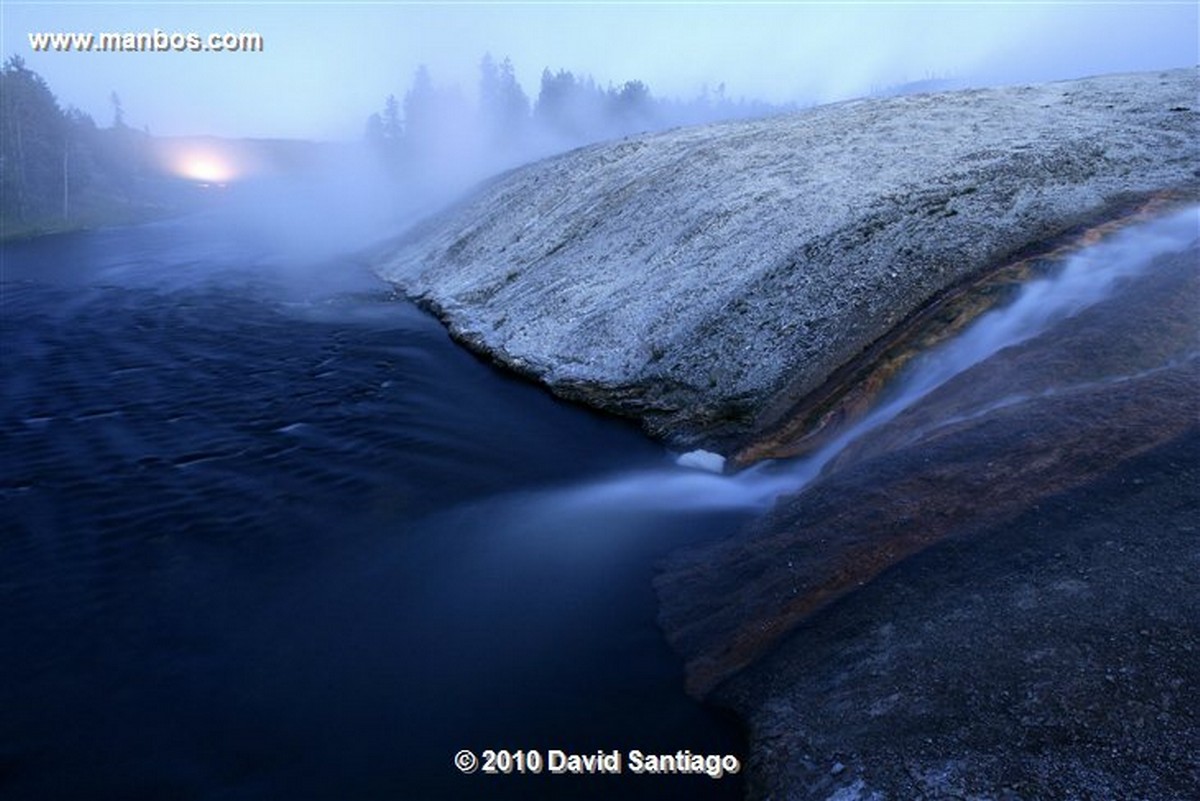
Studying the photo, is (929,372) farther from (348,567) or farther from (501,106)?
(501,106)

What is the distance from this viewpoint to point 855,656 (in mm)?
7254

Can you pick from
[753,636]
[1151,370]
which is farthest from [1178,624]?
[1151,370]

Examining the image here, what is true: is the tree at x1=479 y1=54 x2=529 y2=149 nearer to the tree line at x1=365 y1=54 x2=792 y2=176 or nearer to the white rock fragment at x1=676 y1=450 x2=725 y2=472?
the tree line at x1=365 y1=54 x2=792 y2=176

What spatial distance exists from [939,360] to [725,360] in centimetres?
469

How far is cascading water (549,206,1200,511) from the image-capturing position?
12164mm

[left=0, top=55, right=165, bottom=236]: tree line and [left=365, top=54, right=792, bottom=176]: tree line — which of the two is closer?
[left=0, top=55, right=165, bottom=236]: tree line

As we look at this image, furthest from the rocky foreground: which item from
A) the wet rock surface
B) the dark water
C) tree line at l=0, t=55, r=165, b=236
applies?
tree line at l=0, t=55, r=165, b=236

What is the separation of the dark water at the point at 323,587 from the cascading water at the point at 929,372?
0.33m

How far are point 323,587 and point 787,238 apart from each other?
597 inches

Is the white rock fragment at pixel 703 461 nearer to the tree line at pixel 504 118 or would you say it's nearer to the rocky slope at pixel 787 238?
the rocky slope at pixel 787 238

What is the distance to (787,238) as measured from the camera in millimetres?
19500

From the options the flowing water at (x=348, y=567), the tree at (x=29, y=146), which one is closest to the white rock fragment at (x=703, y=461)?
the flowing water at (x=348, y=567)

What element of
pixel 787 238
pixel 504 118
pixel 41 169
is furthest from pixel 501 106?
pixel 787 238

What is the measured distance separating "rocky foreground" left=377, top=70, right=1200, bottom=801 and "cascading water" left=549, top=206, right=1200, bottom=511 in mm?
470
